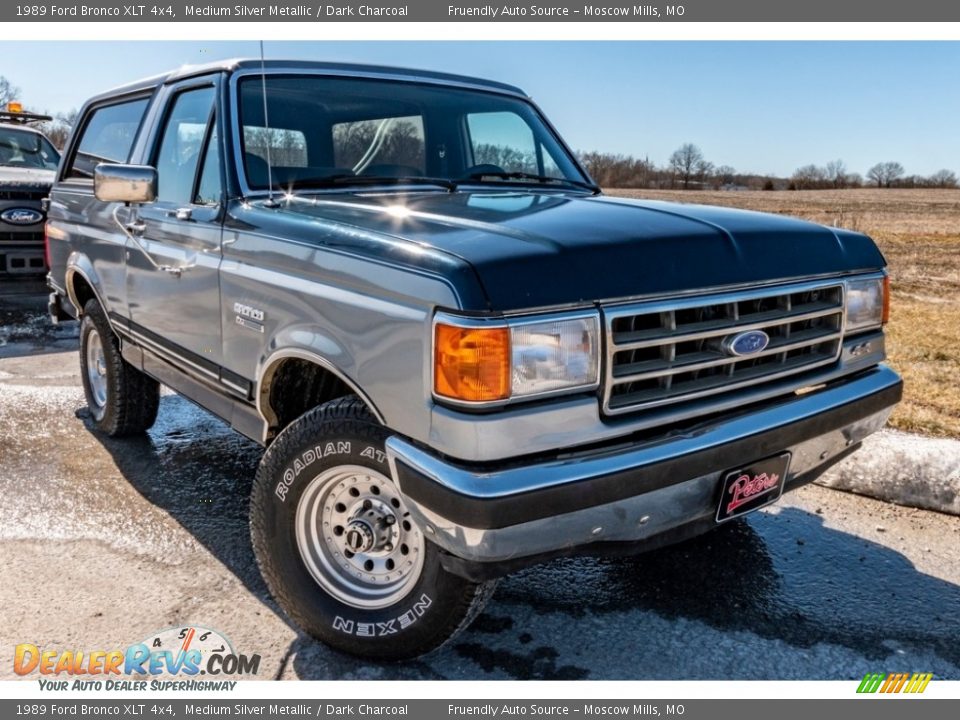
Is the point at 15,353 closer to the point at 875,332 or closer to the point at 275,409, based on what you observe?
the point at 275,409

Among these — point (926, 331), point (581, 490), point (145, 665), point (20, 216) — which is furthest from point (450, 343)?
point (20, 216)

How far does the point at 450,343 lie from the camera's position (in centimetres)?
215

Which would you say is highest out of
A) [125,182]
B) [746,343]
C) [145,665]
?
[125,182]

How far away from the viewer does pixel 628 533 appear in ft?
A: 7.74

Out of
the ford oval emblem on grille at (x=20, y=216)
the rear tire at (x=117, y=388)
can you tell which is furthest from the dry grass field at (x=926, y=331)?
the ford oval emblem on grille at (x=20, y=216)

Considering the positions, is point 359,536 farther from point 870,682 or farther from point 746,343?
point 870,682

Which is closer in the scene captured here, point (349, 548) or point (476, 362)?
point (476, 362)

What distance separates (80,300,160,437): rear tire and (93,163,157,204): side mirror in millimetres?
1405

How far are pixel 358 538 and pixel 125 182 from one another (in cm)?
189

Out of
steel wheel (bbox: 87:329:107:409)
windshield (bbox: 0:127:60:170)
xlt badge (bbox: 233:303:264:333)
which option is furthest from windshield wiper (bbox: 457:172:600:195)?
windshield (bbox: 0:127:60:170)

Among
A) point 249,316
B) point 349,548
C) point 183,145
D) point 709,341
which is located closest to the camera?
point 709,341

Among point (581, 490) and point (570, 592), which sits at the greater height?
point (581, 490)

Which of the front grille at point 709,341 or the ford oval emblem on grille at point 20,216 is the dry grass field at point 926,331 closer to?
the front grille at point 709,341

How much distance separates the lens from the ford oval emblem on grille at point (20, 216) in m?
8.80
